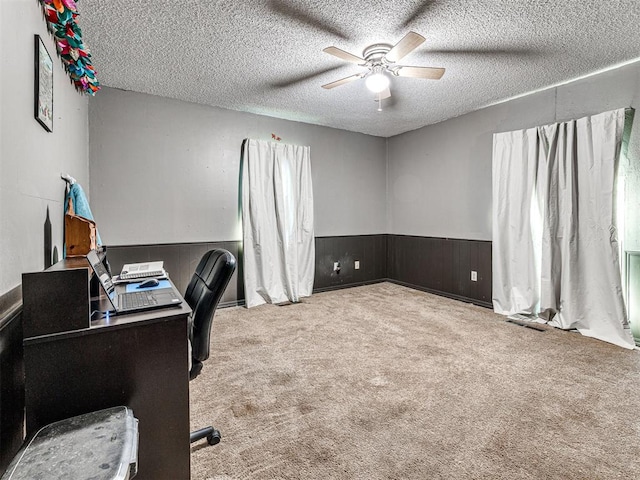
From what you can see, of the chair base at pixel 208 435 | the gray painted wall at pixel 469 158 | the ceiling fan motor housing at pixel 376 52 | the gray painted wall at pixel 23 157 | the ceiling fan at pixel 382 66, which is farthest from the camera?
the gray painted wall at pixel 469 158

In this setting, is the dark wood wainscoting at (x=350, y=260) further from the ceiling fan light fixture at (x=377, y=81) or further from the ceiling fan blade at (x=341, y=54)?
the ceiling fan blade at (x=341, y=54)

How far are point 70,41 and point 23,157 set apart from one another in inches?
44.6

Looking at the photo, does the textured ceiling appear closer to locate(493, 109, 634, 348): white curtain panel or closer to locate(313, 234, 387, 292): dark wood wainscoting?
locate(493, 109, 634, 348): white curtain panel

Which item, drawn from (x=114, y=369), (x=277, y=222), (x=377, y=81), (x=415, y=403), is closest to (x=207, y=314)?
(x=114, y=369)

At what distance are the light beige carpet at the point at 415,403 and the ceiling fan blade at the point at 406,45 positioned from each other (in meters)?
2.26

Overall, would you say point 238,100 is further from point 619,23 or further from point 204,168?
point 619,23

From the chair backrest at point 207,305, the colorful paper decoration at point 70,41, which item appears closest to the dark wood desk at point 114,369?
the chair backrest at point 207,305

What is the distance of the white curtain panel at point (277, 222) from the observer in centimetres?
423

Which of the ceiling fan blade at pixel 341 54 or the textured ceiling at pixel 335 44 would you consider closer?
the textured ceiling at pixel 335 44

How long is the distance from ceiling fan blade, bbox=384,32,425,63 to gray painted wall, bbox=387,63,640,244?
7.06 feet

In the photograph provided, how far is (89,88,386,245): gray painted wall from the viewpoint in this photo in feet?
11.5

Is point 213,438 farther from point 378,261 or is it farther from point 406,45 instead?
point 378,261

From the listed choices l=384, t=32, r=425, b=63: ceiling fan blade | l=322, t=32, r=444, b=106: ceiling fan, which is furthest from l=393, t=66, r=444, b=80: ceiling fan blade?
l=384, t=32, r=425, b=63: ceiling fan blade

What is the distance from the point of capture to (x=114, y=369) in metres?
1.17
